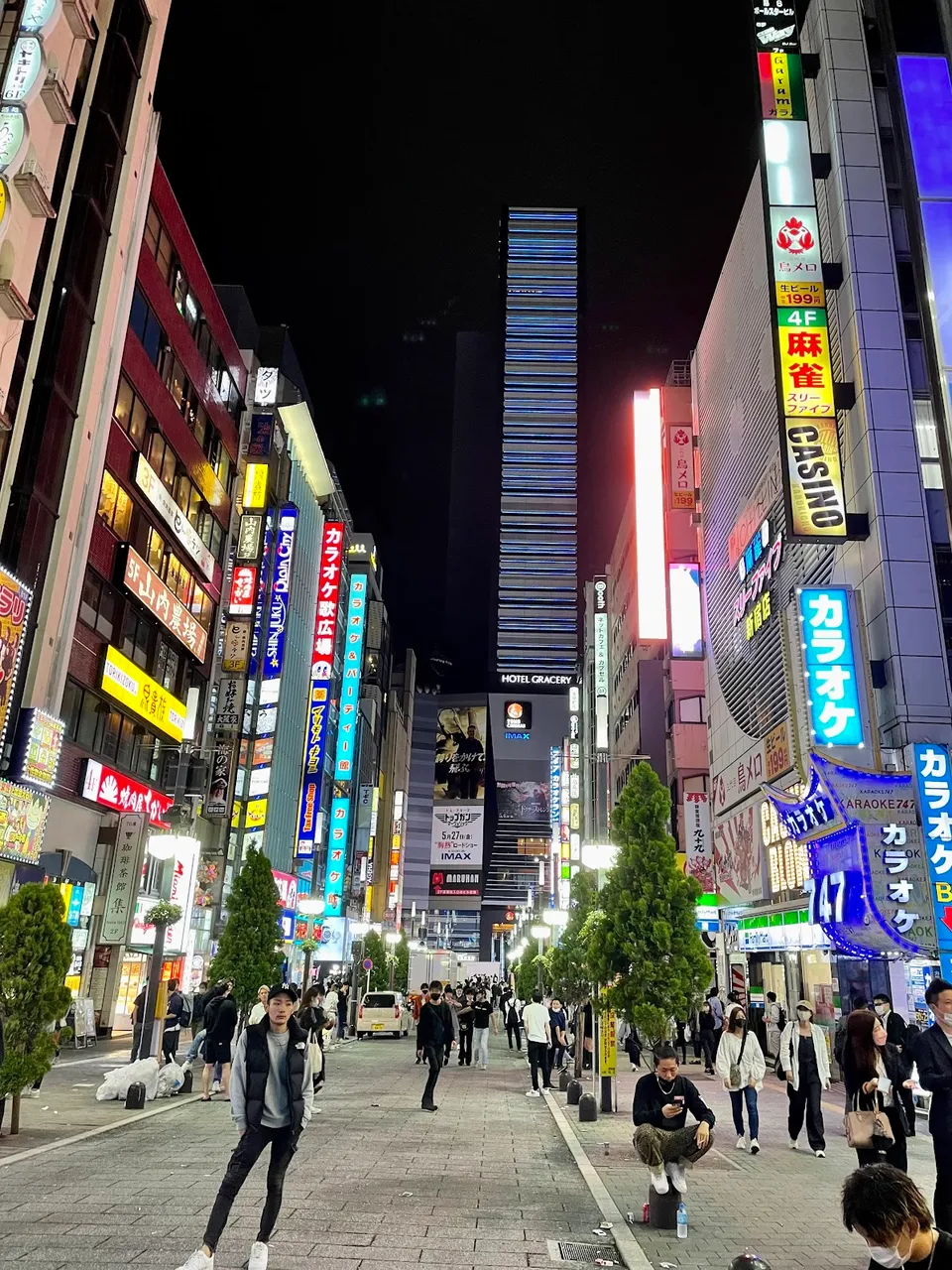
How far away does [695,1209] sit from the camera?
891 cm

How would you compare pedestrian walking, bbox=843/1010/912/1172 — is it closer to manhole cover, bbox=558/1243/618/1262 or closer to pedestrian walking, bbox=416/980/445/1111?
manhole cover, bbox=558/1243/618/1262

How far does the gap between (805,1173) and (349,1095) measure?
9993mm

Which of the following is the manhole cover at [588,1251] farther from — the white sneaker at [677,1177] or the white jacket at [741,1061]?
the white jacket at [741,1061]

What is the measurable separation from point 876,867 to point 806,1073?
851 cm

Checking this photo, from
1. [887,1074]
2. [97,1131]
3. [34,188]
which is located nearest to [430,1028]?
[97,1131]

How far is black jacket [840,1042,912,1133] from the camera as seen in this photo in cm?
787

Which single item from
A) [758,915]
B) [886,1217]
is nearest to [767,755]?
[758,915]

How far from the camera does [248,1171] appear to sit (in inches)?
254

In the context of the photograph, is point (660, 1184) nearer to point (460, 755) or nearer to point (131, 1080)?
point (131, 1080)

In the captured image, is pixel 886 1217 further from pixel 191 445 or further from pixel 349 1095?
pixel 191 445

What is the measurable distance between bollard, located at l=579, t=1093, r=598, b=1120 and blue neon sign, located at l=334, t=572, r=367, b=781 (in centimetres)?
5276

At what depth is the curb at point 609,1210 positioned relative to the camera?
273 inches

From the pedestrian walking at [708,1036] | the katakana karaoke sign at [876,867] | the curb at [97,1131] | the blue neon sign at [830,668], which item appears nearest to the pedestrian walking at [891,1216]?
the curb at [97,1131]

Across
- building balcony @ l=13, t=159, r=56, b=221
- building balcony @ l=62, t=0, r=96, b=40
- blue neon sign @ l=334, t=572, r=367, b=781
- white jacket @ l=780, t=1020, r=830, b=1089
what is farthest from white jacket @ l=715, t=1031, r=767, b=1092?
blue neon sign @ l=334, t=572, r=367, b=781
